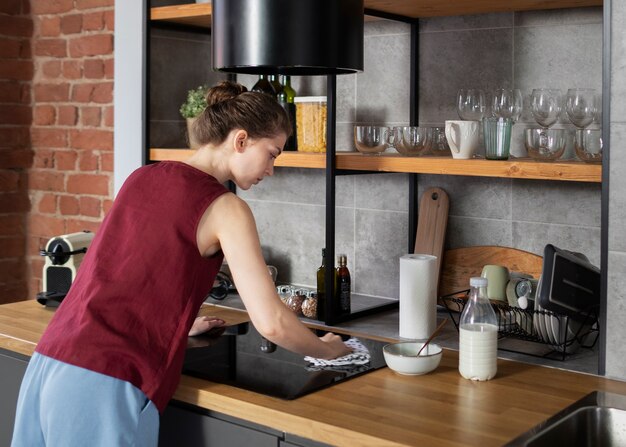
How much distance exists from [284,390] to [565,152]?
0.98 meters

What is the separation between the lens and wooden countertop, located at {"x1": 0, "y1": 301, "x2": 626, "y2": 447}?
66.5 inches

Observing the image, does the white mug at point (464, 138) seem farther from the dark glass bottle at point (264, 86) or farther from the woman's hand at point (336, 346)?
the dark glass bottle at point (264, 86)

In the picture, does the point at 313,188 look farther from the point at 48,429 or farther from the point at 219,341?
the point at 48,429

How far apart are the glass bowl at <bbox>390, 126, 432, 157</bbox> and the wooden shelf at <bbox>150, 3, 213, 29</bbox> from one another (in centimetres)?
73

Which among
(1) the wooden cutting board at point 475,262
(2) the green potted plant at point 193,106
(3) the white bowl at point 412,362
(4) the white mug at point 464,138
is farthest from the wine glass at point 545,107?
(2) the green potted plant at point 193,106

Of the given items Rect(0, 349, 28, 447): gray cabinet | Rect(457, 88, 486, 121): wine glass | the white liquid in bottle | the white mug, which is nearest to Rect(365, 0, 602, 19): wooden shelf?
Rect(457, 88, 486, 121): wine glass

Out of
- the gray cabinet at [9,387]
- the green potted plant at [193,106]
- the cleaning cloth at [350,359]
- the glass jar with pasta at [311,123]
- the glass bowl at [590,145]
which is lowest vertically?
the gray cabinet at [9,387]

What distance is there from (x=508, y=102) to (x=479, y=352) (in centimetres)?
71

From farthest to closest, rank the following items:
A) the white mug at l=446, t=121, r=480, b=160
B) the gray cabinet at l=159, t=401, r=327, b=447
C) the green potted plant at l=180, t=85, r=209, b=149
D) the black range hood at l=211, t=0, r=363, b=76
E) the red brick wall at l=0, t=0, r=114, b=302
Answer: the red brick wall at l=0, t=0, r=114, b=302 < the green potted plant at l=180, t=85, r=209, b=149 < the white mug at l=446, t=121, r=480, b=160 < the black range hood at l=211, t=0, r=363, b=76 < the gray cabinet at l=159, t=401, r=327, b=447

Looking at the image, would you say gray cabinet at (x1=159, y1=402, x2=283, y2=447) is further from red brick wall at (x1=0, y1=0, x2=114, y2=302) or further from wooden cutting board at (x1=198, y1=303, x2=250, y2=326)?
red brick wall at (x1=0, y1=0, x2=114, y2=302)

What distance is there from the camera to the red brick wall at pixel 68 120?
11.8 feet

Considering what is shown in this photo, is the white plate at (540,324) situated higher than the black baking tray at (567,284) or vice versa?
the black baking tray at (567,284)

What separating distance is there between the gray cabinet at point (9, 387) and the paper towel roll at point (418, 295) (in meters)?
1.01

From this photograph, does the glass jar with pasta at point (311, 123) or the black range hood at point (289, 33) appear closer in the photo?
the black range hood at point (289, 33)
